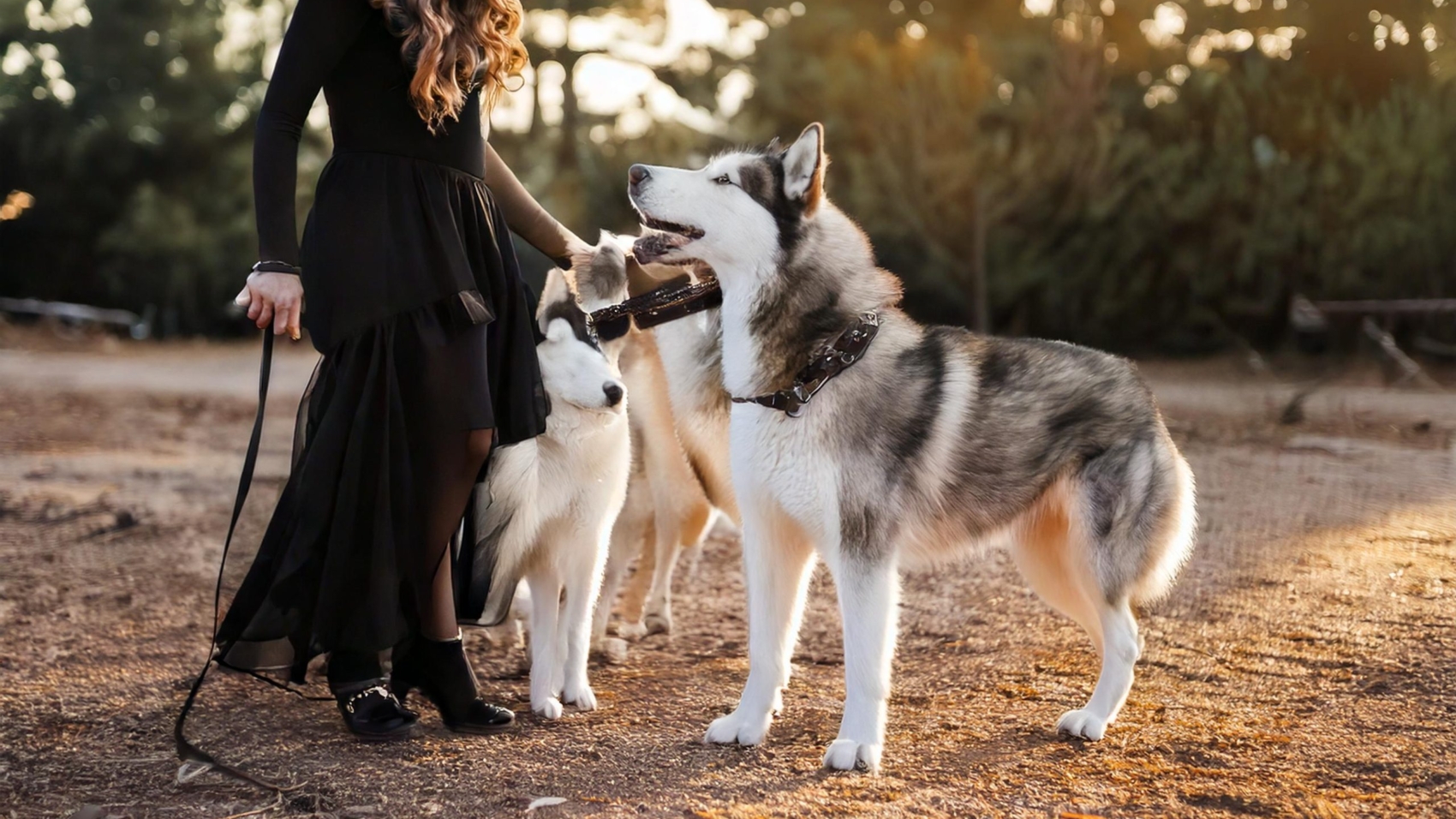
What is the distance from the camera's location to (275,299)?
2.75 m

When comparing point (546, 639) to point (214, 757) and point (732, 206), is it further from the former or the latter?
point (732, 206)

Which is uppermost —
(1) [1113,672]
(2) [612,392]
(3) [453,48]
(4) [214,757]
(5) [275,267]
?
(3) [453,48]

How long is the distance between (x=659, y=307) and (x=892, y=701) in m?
1.35

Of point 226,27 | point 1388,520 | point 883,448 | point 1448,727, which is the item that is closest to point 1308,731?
point 1448,727

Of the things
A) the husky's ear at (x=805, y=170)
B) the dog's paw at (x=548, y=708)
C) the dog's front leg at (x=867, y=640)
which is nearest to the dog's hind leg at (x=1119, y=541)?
the dog's front leg at (x=867, y=640)

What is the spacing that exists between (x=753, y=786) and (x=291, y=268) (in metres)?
1.60

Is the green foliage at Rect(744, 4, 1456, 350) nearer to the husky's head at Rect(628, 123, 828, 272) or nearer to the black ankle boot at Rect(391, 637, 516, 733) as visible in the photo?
the husky's head at Rect(628, 123, 828, 272)

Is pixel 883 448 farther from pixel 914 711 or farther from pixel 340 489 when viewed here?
pixel 340 489

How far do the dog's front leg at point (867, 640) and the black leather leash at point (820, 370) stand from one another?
40 cm

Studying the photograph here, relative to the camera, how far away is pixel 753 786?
283 centimetres

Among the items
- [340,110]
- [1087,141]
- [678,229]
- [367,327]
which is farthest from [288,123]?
[1087,141]

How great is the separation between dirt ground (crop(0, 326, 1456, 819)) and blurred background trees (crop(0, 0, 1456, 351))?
26.1 ft

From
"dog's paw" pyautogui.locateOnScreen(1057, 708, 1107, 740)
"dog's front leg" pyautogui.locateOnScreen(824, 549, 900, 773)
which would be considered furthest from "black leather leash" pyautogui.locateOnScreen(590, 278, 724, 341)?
"dog's paw" pyautogui.locateOnScreen(1057, 708, 1107, 740)

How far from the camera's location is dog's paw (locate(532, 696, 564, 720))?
11.0ft
